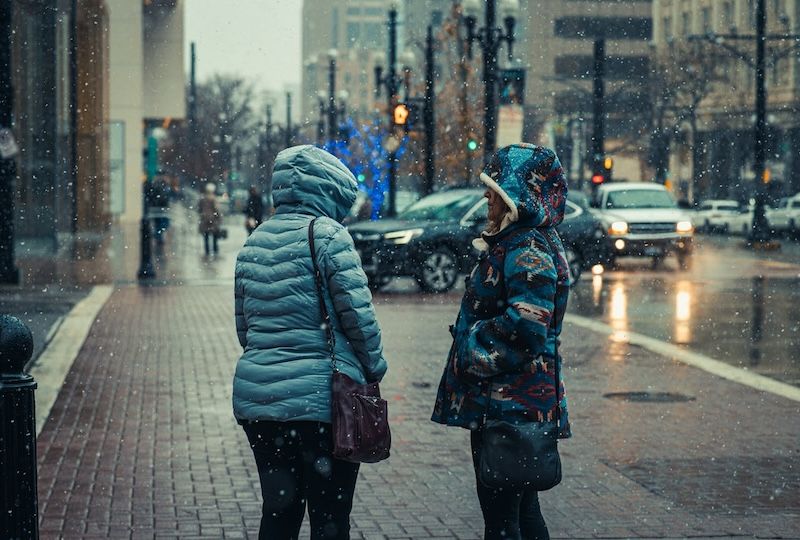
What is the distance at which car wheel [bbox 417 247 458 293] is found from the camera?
71.7 feet

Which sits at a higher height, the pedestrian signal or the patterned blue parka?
the pedestrian signal

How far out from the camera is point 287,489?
473cm

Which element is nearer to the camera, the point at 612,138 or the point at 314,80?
the point at 612,138

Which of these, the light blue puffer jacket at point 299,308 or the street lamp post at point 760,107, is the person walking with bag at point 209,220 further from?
the light blue puffer jacket at point 299,308

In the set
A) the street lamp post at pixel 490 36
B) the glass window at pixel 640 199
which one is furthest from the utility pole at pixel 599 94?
the street lamp post at pixel 490 36

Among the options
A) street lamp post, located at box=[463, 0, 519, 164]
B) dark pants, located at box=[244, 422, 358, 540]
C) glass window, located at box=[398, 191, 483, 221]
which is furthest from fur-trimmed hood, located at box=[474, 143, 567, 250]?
street lamp post, located at box=[463, 0, 519, 164]

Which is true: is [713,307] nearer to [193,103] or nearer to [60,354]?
[60,354]

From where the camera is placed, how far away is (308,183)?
15.7 feet

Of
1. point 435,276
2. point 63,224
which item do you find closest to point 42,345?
point 435,276

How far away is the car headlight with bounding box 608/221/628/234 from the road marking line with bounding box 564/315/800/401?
12648 millimetres

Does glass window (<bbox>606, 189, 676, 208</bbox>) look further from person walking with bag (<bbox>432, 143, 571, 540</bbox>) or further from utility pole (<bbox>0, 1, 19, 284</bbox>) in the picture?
person walking with bag (<bbox>432, 143, 571, 540</bbox>)

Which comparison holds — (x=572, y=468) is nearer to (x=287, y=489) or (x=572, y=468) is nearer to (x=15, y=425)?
(x=287, y=489)

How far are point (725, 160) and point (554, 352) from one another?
68.8m

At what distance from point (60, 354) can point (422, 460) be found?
6142 millimetres
